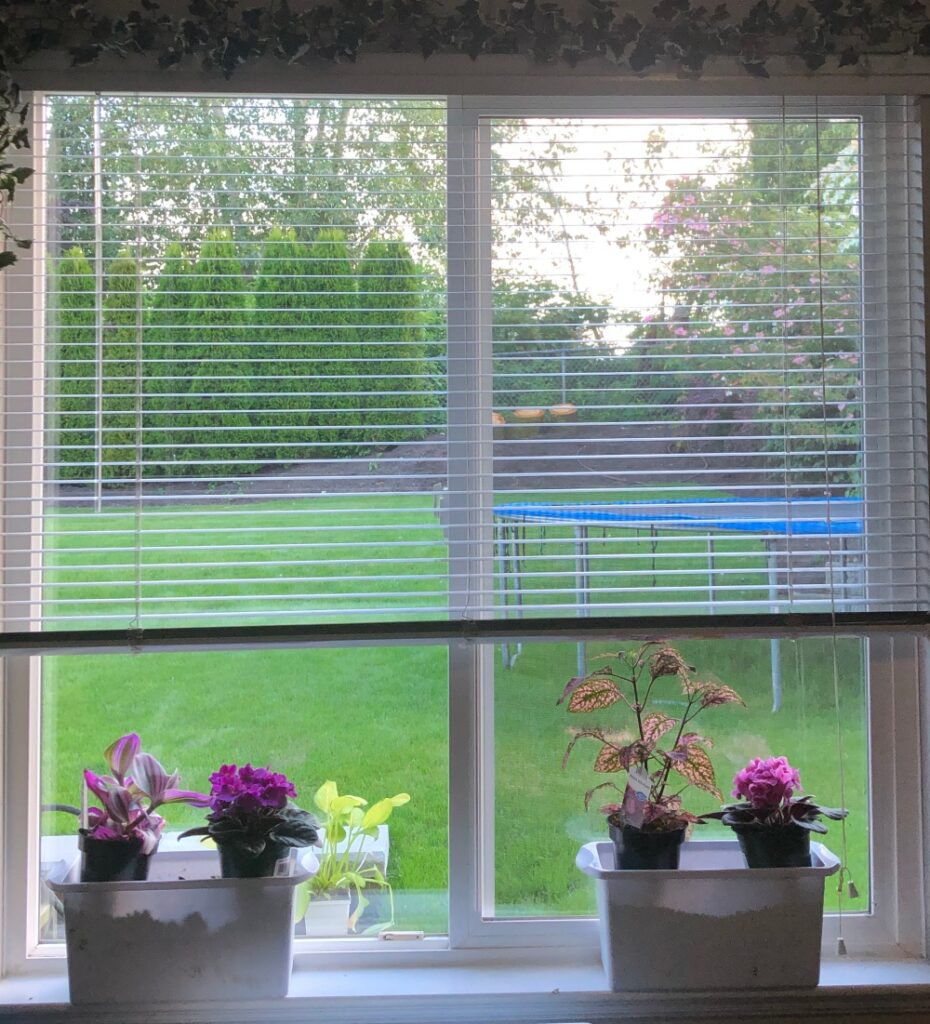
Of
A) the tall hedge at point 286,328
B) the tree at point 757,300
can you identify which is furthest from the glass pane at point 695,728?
the tall hedge at point 286,328

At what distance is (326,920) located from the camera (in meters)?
1.81

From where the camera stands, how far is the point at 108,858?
162cm

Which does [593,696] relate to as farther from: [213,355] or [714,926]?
[213,355]

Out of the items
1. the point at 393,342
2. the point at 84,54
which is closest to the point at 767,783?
the point at 393,342

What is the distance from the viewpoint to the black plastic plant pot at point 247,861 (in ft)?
5.32

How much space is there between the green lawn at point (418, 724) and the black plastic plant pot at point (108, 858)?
0.65 ft

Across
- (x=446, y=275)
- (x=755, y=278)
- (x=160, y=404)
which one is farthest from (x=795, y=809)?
(x=160, y=404)

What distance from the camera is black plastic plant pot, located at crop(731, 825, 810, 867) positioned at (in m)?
1.66

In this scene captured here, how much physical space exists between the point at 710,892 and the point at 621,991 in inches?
9.0

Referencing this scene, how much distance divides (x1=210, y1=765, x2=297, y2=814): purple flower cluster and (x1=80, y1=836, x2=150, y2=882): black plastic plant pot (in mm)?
153

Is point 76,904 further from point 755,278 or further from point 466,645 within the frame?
point 755,278

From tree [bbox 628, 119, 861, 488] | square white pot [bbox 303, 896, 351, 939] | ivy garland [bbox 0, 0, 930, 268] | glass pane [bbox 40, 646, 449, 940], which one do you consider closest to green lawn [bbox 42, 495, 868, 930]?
glass pane [bbox 40, 646, 449, 940]

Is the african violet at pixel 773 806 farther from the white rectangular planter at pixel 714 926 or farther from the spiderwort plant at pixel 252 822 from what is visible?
the spiderwort plant at pixel 252 822

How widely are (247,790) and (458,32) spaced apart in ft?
4.51
